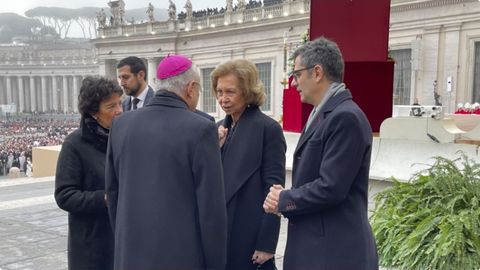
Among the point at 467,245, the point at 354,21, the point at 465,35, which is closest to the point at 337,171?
the point at 467,245

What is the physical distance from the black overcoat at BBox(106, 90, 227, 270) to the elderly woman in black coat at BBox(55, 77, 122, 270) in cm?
68

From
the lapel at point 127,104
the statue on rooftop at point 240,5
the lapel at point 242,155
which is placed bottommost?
the lapel at point 242,155

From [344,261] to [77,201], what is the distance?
1.65 metres

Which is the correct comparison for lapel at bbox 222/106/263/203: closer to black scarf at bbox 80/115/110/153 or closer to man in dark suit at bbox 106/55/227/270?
man in dark suit at bbox 106/55/227/270

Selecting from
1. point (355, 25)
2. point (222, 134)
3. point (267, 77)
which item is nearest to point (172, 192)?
point (222, 134)

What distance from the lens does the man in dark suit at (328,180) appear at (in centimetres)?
237

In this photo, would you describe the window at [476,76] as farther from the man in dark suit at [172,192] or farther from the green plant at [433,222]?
the man in dark suit at [172,192]

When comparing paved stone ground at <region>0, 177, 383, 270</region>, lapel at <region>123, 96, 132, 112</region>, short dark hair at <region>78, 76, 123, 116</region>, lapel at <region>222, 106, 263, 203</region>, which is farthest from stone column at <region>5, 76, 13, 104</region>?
lapel at <region>222, 106, 263, 203</region>

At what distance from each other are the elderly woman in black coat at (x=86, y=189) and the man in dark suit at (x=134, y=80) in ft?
7.76

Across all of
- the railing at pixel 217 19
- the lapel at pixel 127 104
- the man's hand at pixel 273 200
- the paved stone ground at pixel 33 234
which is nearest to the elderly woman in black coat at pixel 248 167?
the man's hand at pixel 273 200

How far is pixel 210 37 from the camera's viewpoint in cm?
3966

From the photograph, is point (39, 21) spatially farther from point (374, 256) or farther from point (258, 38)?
point (374, 256)

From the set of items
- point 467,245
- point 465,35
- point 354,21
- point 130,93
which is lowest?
point 467,245

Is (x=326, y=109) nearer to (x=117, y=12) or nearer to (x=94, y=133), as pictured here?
(x=94, y=133)
